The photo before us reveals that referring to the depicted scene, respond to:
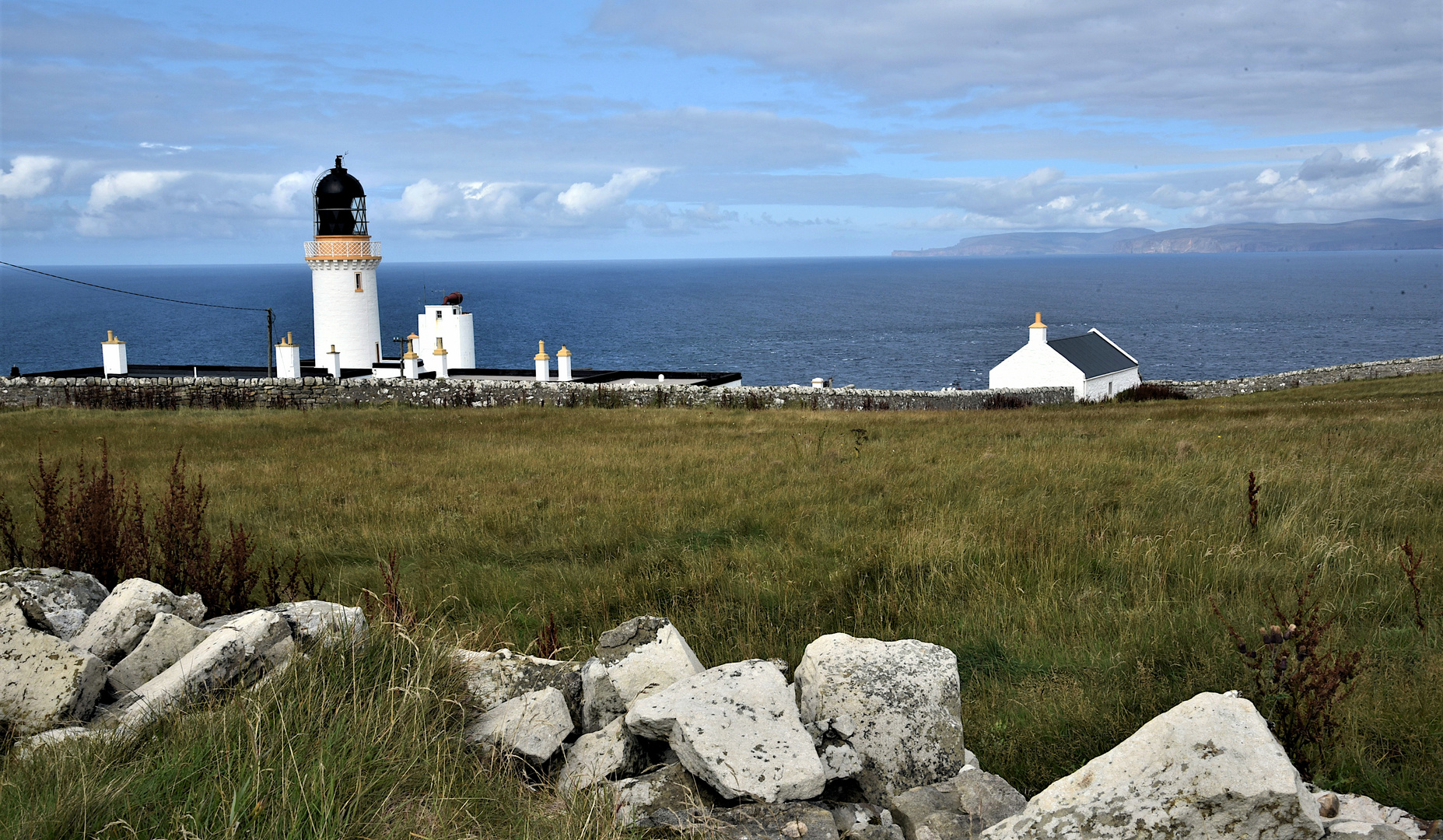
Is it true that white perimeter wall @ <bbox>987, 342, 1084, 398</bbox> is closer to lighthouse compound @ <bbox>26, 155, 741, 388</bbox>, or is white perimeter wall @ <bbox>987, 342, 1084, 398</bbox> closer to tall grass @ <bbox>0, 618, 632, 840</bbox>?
lighthouse compound @ <bbox>26, 155, 741, 388</bbox>

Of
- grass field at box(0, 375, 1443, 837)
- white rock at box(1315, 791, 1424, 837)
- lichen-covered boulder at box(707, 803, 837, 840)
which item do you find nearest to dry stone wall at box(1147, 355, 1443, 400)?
grass field at box(0, 375, 1443, 837)

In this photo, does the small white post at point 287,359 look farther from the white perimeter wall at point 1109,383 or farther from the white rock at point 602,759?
the white rock at point 602,759

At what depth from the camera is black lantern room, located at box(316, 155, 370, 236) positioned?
41000mm

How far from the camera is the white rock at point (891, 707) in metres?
3.84

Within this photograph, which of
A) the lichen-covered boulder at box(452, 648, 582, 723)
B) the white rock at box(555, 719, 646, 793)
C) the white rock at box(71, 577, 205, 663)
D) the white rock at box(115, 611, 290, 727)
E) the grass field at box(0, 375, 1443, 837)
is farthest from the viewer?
the white rock at box(71, 577, 205, 663)

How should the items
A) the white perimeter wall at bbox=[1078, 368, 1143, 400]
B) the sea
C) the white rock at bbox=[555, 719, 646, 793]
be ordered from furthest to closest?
the sea < the white perimeter wall at bbox=[1078, 368, 1143, 400] < the white rock at bbox=[555, 719, 646, 793]

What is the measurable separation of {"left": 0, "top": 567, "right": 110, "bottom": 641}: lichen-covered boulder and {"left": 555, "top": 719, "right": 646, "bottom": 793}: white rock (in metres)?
3.03

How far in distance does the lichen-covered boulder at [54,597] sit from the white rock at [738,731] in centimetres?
346

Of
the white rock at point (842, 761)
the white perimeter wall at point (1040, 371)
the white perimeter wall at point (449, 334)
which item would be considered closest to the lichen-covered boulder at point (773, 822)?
the white rock at point (842, 761)

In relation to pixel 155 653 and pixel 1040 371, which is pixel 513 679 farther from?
pixel 1040 371

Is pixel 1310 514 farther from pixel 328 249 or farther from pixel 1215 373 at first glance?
pixel 1215 373

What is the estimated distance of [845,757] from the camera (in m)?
3.70

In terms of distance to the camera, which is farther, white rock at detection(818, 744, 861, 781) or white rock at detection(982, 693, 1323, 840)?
white rock at detection(818, 744, 861, 781)

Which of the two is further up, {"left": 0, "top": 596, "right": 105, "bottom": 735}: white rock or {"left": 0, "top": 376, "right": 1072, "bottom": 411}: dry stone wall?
{"left": 0, "top": 376, "right": 1072, "bottom": 411}: dry stone wall
